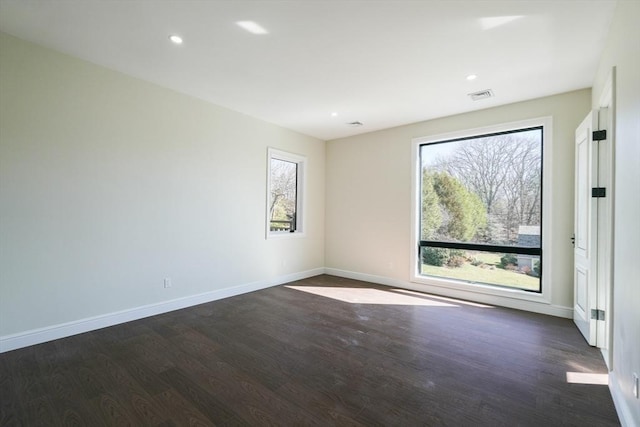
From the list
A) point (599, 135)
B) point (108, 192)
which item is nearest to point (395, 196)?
point (599, 135)

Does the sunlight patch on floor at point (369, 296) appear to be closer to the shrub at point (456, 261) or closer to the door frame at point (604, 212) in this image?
the shrub at point (456, 261)

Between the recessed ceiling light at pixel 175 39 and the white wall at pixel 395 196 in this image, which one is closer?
the recessed ceiling light at pixel 175 39

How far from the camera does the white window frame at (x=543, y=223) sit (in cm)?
373

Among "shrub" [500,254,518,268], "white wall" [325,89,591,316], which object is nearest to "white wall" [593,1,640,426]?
"white wall" [325,89,591,316]

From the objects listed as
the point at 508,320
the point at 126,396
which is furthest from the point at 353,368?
the point at 508,320

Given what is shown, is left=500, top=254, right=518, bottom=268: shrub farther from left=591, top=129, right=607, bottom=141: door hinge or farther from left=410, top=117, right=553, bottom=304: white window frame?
left=591, top=129, right=607, bottom=141: door hinge

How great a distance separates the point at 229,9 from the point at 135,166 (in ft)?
7.08

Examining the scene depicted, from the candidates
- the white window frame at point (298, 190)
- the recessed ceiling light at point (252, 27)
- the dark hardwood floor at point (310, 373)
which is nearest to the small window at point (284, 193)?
the white window frame at point (298, 190)

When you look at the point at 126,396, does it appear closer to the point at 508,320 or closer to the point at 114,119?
the point at 114,119

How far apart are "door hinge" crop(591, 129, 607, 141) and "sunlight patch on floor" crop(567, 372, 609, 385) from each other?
6.78 feet

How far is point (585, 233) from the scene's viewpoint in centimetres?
302

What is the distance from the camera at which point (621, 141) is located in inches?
77.5

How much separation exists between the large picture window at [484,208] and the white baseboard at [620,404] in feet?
6.58

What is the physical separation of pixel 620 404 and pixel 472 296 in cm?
252
